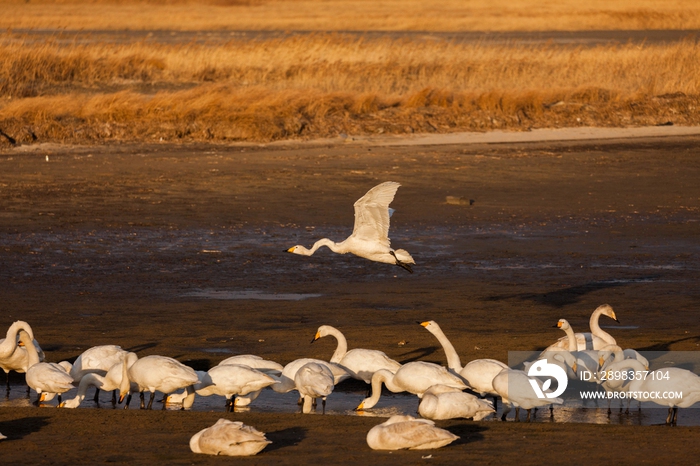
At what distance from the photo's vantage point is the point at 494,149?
2716 cm

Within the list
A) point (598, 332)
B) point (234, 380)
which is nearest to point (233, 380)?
point (234, 380)

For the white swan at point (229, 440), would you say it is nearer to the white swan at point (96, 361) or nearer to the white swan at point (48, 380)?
the white swan at point (48, 380)

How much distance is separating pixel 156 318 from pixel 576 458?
639cm

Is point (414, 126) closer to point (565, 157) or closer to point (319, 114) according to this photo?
point (319, 114)

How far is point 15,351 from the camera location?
10844 mm

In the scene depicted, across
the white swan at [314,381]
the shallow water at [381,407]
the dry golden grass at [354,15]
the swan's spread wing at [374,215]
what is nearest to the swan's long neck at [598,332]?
the shallow water at [381,407]

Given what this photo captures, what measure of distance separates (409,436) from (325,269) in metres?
7.99

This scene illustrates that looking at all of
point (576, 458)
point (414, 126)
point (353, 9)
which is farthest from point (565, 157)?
point (353, 9)

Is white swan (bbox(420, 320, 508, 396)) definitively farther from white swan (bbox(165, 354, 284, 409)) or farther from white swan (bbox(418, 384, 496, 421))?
white swan (bbox(165, 354, 284, 409))

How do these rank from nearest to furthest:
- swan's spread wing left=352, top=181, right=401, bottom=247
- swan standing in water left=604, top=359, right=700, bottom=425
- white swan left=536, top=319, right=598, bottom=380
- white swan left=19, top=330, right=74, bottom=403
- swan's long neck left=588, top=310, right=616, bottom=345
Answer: swan standing in water left=604, top=359, right=700, bottom=425 < white swan left=19, top=330, right=74, bottom=403 < white swan left=536, top=319, right=598, bottom=380 < swan's long neck left=588, top=310, right=616, bottom=345 < swan's spread wing left=352, top=181, right=401, bottom=247

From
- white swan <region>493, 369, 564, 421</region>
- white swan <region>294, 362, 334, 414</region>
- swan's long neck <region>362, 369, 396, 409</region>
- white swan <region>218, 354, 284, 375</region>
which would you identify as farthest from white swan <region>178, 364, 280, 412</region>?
white swan <region>493, 369, 564, 421</region>

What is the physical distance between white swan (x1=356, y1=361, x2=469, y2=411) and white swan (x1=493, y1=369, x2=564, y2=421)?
16.5 inches

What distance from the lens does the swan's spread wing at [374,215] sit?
508 inches

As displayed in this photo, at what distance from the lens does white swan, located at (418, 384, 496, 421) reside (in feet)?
29.8
